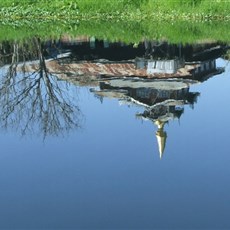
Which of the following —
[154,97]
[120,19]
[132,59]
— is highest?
[120,19]

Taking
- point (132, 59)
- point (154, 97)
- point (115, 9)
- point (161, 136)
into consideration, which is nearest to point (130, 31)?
point (115, 9)

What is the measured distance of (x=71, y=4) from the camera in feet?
101

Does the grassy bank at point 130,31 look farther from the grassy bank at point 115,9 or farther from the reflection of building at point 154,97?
the reflection of building at point 154,97

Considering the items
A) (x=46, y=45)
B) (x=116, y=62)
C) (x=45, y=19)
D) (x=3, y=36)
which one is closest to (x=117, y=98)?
(x=116, y=62)

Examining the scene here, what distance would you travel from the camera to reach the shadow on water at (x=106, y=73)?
47.6 ft

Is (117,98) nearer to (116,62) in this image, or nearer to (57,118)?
(57,118)

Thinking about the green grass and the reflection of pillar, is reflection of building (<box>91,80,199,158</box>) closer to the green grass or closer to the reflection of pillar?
the reflection of pillar

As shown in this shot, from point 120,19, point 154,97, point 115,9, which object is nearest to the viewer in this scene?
point 154,97

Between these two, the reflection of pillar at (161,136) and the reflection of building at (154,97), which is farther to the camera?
the reflection of building at (154,97)

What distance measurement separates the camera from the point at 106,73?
18.4 m

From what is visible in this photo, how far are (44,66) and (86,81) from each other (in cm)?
275

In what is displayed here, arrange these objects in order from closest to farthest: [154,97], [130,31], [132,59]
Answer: [154,97], [132,59], [130,31]

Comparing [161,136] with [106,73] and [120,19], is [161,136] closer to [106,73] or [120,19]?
[106,73]

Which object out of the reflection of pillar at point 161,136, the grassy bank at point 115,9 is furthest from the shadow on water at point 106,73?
the grassy bank at point 115,9
